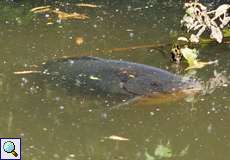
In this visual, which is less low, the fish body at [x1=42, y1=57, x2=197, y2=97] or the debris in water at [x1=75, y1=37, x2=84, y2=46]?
the debris in water at [x1=75, y1=37, x2=84, y2=46]

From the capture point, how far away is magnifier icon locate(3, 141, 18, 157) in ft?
9.64

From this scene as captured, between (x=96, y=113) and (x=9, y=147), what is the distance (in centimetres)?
74

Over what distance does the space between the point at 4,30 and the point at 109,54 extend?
44.9 inches

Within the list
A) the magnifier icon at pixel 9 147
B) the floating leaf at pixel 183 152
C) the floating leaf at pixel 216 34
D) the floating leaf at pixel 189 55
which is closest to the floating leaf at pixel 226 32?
the floating leaf at pixel 216 34

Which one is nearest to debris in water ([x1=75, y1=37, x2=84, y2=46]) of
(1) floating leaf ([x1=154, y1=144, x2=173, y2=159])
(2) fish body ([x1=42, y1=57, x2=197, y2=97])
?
(2) fish body ([x1=42, y1=57, x2=197, y2=97])

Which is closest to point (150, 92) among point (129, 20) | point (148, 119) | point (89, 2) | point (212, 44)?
point (148, 119)

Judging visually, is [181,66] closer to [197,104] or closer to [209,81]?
[209,81]

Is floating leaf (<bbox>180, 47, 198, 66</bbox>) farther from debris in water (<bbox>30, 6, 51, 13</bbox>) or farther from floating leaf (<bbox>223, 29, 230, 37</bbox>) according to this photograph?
debris in water (<bbox>30, 6, 51, 13</bbox>)

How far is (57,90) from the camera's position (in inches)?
Result: 153

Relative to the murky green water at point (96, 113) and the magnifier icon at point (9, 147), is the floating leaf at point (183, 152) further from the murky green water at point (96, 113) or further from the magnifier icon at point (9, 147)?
the magnifier icon at point (9, 147)

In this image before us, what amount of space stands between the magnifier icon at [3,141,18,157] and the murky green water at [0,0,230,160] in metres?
0.09

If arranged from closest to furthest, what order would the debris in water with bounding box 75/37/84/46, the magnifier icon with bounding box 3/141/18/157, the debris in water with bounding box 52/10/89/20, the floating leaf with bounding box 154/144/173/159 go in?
the magnifier icon with bounding box 3/141/18/157
the floating leaf with bounding box 154/144/173/159
the debris in water with bounding box 75/37/84/46
the debris in water with bounding box 52/10/89/20

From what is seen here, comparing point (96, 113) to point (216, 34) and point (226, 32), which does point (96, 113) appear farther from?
point (226, 32)

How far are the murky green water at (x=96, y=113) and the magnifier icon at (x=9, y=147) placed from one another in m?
0.09
